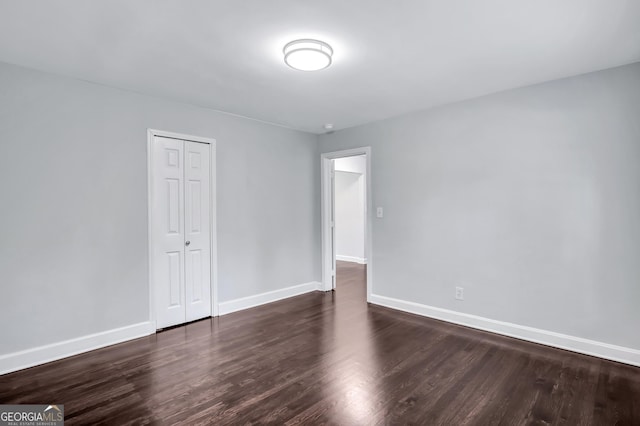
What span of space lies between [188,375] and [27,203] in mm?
2000

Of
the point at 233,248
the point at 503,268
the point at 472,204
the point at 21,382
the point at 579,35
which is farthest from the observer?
the point at 233,248

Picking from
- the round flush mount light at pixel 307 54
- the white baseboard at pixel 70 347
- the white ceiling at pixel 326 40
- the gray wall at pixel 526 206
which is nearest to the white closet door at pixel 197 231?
the white baseboard at pixel 70 347

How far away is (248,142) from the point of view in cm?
437

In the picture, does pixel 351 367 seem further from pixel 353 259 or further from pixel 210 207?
pixel 353 259

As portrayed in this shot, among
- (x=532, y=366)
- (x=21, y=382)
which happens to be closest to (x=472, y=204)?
(x=532, y=366)

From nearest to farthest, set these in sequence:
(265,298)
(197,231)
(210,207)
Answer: (197,231)
(210,207)
(265,298)

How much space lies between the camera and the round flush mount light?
7.68 feet

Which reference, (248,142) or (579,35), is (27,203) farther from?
(579,35)

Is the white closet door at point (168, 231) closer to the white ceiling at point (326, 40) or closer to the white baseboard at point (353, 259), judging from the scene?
the white ceiling at point (326, 40)

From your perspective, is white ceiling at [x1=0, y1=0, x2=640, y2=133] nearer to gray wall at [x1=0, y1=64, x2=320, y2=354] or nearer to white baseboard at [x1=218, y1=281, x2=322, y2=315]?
gray wall at [x1=0, y1=64, x2=320, y2=354]

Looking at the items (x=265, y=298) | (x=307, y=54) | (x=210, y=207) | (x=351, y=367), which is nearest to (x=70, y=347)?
(x=210, y=207)

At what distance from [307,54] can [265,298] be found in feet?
10.7

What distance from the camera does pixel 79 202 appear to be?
302cm

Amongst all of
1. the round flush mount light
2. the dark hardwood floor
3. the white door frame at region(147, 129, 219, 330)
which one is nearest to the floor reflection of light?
the dark hardwood floor
